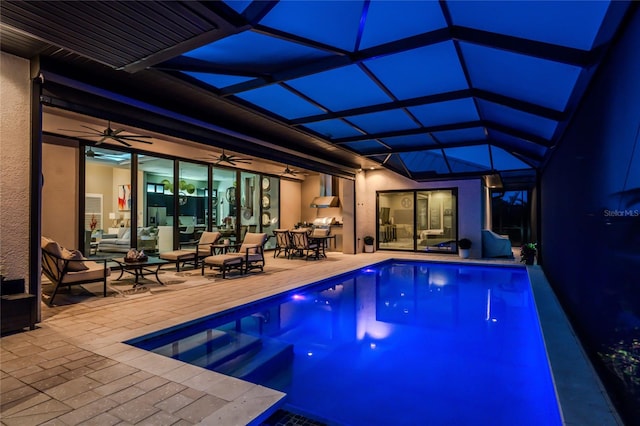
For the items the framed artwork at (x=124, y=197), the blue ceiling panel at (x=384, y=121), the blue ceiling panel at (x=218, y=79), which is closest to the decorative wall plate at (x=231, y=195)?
the framed artwork at (x=124, y=197)

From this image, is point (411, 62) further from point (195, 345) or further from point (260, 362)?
point (195, 345)

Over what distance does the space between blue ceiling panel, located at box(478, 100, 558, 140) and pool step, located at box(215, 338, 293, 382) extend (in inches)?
182

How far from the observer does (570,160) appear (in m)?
4.41

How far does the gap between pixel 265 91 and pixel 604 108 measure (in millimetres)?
3973

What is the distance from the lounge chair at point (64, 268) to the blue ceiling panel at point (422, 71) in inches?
206

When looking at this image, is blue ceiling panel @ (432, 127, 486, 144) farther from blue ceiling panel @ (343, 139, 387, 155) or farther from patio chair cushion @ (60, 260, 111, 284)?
patio chair cushion @ (60, 260, 111, 284)

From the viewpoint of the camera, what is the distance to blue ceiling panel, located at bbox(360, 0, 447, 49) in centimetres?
299

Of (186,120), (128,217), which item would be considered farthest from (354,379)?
(128,217)

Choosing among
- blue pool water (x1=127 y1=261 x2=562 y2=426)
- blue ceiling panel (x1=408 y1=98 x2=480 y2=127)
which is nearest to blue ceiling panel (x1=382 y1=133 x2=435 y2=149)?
blue ceiling panel (x1=408 y1=98 x2=480 y2=127)

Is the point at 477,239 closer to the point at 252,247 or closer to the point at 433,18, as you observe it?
the point at 252,247

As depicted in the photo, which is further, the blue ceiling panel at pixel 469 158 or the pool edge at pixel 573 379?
the blue ceiling panel at pixel 469 158

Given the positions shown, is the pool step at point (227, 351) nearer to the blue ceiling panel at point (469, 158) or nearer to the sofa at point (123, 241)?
the sofa at point (123, 241)

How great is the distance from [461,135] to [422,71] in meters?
3.68

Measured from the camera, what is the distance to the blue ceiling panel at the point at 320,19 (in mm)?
2986
